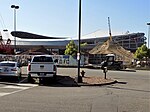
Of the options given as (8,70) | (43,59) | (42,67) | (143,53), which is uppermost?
(143,53)

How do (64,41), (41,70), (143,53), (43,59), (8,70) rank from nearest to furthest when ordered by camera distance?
(41,70) → (8,70) → (43,59) → (143,53) → (64,41)

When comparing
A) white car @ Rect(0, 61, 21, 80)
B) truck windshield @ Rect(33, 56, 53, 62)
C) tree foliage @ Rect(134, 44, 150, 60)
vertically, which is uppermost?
tree foliage @ Rect(134, 44, 150, 60)

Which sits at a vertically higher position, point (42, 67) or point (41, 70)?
point (42, 67)

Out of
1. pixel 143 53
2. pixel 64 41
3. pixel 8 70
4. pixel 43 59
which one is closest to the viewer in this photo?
pixel 8 70

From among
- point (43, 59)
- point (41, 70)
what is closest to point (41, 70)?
point (41, 70)

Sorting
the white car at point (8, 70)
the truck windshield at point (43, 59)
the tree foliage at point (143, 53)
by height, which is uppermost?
the tree foliage at point (143, 53)

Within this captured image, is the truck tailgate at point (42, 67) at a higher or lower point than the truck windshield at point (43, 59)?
lower

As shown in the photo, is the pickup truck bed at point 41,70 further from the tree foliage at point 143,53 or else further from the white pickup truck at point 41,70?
the tree foliage at point 143,53

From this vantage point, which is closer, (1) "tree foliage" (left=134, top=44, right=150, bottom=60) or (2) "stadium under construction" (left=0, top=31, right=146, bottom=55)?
(1) "tree foliage" (left=134, top=44, right=150, bottom=60)

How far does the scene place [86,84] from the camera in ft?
70.7

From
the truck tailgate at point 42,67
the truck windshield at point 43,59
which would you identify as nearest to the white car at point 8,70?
the truck windshield at point 43,59

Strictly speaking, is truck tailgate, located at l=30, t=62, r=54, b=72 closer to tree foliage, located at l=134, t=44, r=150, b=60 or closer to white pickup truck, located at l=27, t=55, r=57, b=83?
white pickup truck, located at l=27, t=55, r=57, b=83

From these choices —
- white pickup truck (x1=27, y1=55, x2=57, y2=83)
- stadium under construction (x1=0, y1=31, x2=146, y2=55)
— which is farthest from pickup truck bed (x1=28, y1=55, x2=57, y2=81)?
stadium under construction (x1=0, y1=31, x2=146, y2=55)

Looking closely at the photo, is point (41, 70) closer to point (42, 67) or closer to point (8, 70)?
point (42, 67)
